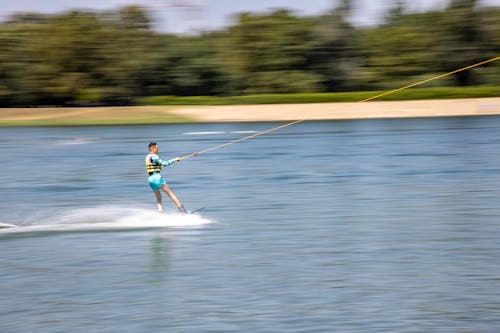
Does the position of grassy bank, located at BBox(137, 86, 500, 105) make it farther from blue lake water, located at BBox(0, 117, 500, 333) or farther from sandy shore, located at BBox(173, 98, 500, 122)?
blue lake water, located at BBox(0, 117, 500, 333)

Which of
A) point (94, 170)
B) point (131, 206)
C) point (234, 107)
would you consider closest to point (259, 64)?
point (234, 107)

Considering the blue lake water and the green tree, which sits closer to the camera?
the blue lake water

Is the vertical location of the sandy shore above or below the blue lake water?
above

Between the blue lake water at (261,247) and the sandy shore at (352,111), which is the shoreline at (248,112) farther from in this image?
the blue lake water at (261,247)

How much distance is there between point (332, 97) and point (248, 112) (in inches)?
291

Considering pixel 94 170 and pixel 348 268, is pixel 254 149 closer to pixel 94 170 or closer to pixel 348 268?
pixel 94 170

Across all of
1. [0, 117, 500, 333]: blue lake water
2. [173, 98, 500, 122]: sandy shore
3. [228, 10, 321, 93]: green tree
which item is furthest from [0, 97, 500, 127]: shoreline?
[0, 117, 500, 333]: blue lake water

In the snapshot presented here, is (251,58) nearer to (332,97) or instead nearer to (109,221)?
(332,97)

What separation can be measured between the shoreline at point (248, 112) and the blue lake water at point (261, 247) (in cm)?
3140

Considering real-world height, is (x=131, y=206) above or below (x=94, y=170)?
below

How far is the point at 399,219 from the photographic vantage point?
66.7 ft

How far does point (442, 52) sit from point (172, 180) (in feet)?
187

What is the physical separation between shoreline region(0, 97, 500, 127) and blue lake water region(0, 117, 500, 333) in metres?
31.4

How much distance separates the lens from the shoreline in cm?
6662
